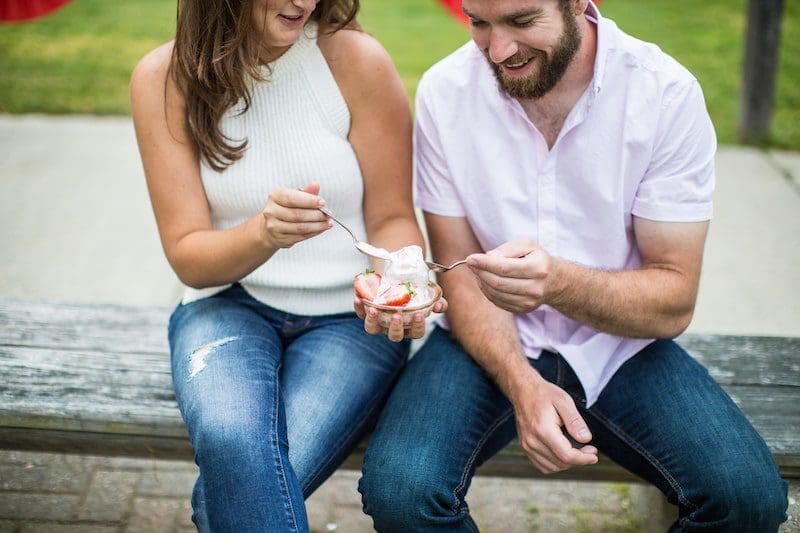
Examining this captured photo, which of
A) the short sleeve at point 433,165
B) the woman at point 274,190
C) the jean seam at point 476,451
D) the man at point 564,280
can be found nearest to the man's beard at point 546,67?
the man at point 564,280

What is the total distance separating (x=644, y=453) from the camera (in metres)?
2.16

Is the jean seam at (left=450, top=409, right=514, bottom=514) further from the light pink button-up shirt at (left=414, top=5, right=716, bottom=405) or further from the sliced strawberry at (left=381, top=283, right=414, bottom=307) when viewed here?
the sliced strawberry at (left=381, top=283, right=414, bottom=307)

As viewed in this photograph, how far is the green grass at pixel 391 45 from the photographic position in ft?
21.1

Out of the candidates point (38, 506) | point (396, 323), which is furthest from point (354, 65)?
point (38, 506)

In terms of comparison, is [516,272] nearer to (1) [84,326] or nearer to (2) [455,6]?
(1) [84,326]

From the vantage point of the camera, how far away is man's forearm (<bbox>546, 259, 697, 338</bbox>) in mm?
2164

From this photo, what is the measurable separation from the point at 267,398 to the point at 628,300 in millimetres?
947

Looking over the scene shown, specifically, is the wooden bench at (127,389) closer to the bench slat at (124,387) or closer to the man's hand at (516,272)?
the bench slat at (124,387)

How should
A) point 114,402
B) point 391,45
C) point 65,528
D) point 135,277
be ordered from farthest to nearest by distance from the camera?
point 391,45 → point 135,277 → point 65,528 → point 114,402

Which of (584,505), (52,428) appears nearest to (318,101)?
(52,428)

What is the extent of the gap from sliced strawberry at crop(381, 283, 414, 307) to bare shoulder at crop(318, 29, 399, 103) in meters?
0.64

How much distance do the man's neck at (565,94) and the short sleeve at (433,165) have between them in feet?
0.87

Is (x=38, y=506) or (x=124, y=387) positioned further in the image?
(x=38, y=506)

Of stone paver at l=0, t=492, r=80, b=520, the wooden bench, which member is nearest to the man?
the wooden bench
